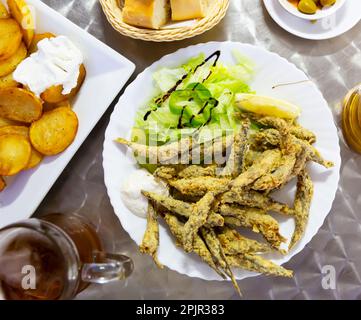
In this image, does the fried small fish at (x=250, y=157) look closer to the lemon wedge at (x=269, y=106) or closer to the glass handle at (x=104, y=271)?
the lemon wedge at (x=269, y=106)

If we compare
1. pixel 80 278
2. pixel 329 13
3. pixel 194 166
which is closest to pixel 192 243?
pixel 194 166

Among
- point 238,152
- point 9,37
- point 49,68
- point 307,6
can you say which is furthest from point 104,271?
point 307,6

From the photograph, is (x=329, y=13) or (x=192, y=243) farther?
(x=329, y=13)

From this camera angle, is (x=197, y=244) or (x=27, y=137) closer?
(x=197, y=244)

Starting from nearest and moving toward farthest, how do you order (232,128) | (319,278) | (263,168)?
(263,168)
(232,128)
(319,278)

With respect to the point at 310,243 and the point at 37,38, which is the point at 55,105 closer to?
the point at 37,38

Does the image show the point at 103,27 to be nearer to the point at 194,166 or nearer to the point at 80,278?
the point at 194,166
